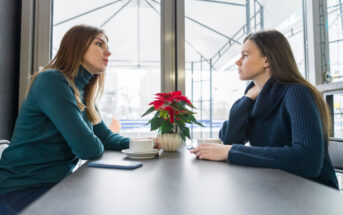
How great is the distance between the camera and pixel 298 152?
0.75 meters

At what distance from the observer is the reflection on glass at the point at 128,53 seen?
1856 mm

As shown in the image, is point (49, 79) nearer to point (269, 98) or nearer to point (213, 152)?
point (213, 152)

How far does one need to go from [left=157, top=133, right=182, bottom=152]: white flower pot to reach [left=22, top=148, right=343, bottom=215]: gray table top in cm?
39

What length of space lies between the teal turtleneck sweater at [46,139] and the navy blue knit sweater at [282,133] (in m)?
0.56

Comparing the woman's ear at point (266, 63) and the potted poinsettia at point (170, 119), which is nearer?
the potted poinsettia at point (170, 119)

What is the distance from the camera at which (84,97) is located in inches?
52.5

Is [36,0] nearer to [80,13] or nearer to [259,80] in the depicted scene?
[80,13]

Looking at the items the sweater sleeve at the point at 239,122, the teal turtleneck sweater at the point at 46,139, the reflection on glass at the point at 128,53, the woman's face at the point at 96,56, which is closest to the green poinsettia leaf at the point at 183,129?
the sweater sleeve at the point at 239,122

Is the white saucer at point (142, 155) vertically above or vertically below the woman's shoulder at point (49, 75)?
below

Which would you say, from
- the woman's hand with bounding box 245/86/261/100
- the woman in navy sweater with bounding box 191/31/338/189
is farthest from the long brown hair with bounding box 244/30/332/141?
the woman's hand with bounding box 245/86/261/100

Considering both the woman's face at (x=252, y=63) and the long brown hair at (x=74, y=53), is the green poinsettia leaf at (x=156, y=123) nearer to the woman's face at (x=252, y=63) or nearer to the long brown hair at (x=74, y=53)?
the long brown hair at (x=74, y=53)

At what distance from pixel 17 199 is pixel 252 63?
113 centimetres

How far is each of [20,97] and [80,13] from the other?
0.80 meters

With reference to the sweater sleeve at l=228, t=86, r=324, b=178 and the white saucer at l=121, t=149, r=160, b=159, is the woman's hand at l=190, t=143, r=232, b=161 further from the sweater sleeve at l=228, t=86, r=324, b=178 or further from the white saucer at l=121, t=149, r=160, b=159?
the white saucer at l=121, t=149, r=160, b=159
